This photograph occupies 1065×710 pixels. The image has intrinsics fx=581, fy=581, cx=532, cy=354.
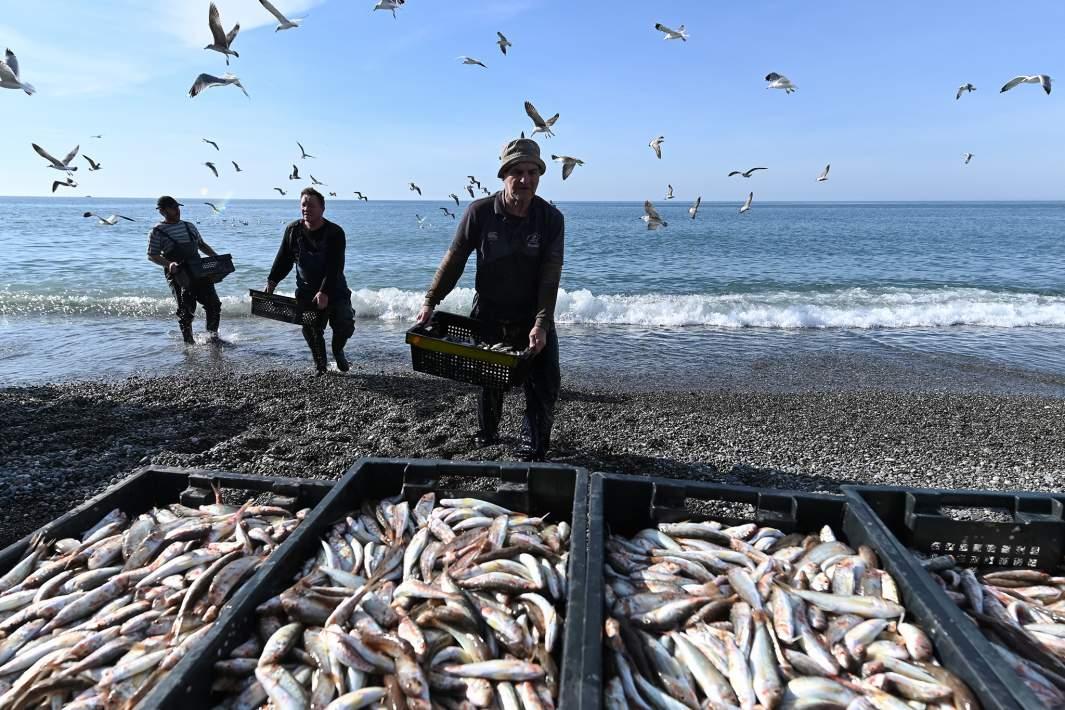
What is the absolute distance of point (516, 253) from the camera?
4941mm

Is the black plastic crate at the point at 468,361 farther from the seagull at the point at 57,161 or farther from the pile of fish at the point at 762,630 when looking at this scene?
the seagull at the point at 57,161

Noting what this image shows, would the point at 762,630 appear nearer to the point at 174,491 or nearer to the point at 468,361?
the point at 468,361

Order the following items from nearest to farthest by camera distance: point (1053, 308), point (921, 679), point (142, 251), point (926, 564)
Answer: point (921, 679)
point (926, 564)
point (1053, 308)
point (142, 251)

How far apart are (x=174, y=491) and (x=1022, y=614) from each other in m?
5.24

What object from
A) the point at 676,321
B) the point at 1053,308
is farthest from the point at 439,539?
the point at 1053,308

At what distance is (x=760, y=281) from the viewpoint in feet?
79.0

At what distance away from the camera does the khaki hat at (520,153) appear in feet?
14.9


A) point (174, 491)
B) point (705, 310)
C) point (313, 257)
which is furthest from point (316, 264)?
point (705, 310)

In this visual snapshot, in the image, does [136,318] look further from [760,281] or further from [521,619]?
[760,281]

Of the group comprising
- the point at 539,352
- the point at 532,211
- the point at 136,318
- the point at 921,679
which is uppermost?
the point at 532,211

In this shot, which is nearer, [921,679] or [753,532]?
[921,679]

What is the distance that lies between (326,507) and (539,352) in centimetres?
218

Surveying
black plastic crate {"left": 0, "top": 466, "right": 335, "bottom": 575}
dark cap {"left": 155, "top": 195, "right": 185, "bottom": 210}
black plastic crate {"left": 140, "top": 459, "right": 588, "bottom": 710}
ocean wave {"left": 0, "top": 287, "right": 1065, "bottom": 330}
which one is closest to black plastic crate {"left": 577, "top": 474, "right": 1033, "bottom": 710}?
black plastic crate {"left": 140, "top": 459, "right": 588, "bottom": 710}

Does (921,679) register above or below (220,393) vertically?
above
